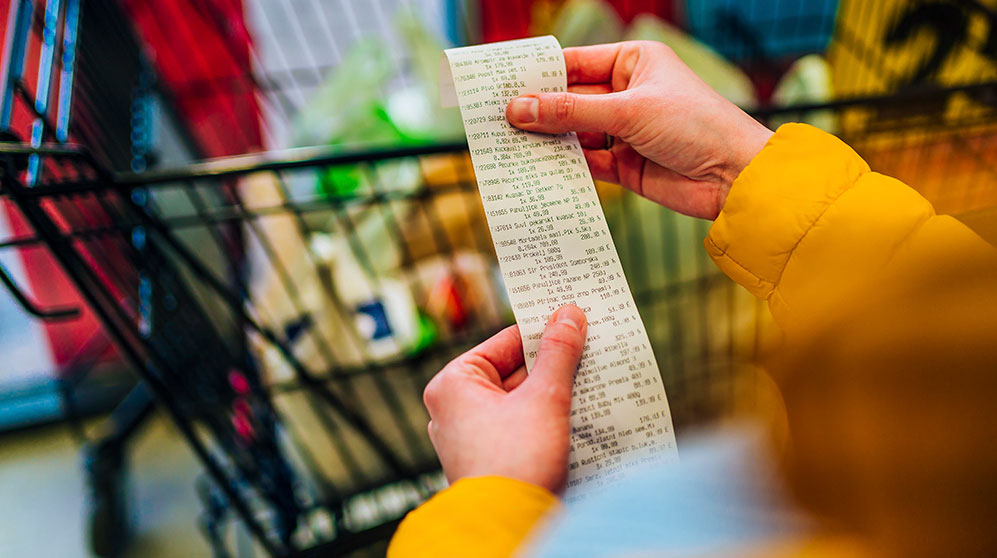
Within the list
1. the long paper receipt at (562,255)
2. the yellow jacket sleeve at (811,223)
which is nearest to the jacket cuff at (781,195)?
→ the yellow jacket sleeve at (811,223)

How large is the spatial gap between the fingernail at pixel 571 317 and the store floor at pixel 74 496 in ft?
3.98

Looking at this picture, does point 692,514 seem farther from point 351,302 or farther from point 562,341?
point 351,302

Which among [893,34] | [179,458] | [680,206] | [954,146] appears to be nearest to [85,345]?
[179,458]

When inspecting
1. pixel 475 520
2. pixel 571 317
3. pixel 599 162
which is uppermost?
pixel 599 162

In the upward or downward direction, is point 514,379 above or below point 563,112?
below

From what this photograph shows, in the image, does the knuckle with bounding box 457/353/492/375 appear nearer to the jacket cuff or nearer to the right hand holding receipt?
the right hand holding receipt

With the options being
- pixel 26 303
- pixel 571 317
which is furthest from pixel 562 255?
pixel 26 303

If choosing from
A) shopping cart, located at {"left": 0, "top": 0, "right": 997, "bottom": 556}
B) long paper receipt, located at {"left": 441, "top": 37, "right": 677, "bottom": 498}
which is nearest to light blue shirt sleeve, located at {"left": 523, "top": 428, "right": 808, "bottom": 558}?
long paper receipt, located at {"left": 441, "top": 37, "right": 677, "bottom": 498}

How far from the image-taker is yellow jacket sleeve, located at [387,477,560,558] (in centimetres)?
38

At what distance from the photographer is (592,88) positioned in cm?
69

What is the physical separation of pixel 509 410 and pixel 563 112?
31cm

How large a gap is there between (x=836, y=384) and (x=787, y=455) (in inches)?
2.7

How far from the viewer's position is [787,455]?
325mm

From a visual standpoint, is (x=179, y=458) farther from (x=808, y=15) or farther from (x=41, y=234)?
(x=808, y=15)
